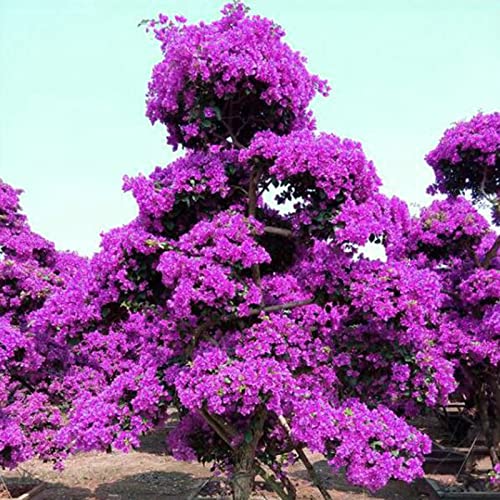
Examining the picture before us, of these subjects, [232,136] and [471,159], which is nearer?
[232,136]

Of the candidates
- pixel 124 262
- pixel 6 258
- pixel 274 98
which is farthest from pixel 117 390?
pixel 6 258

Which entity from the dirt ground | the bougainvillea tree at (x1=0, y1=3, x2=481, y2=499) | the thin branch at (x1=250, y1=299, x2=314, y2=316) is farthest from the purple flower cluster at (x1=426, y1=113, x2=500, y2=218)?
the dirt ground

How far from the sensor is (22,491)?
9.62 meters

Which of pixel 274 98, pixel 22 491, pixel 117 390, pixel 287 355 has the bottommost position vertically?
pixel 22 491

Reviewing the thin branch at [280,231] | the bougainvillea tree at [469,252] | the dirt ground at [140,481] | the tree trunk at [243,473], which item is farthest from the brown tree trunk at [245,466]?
the bougainvillea tree at [469,252]

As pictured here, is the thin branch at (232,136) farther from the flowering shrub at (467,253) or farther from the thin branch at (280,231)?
the flowering shrub at (467,253)

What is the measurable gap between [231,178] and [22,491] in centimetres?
686

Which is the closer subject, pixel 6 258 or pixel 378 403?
pixel 378 403

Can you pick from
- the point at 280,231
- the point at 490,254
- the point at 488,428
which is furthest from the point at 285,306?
the point at 488,428

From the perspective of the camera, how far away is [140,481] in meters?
10.7

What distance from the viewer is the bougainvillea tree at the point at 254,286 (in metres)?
5.24

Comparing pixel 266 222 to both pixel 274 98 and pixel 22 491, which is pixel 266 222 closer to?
pixel 274 98

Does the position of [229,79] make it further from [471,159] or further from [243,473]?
[471,159]

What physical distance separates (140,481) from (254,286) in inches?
266
